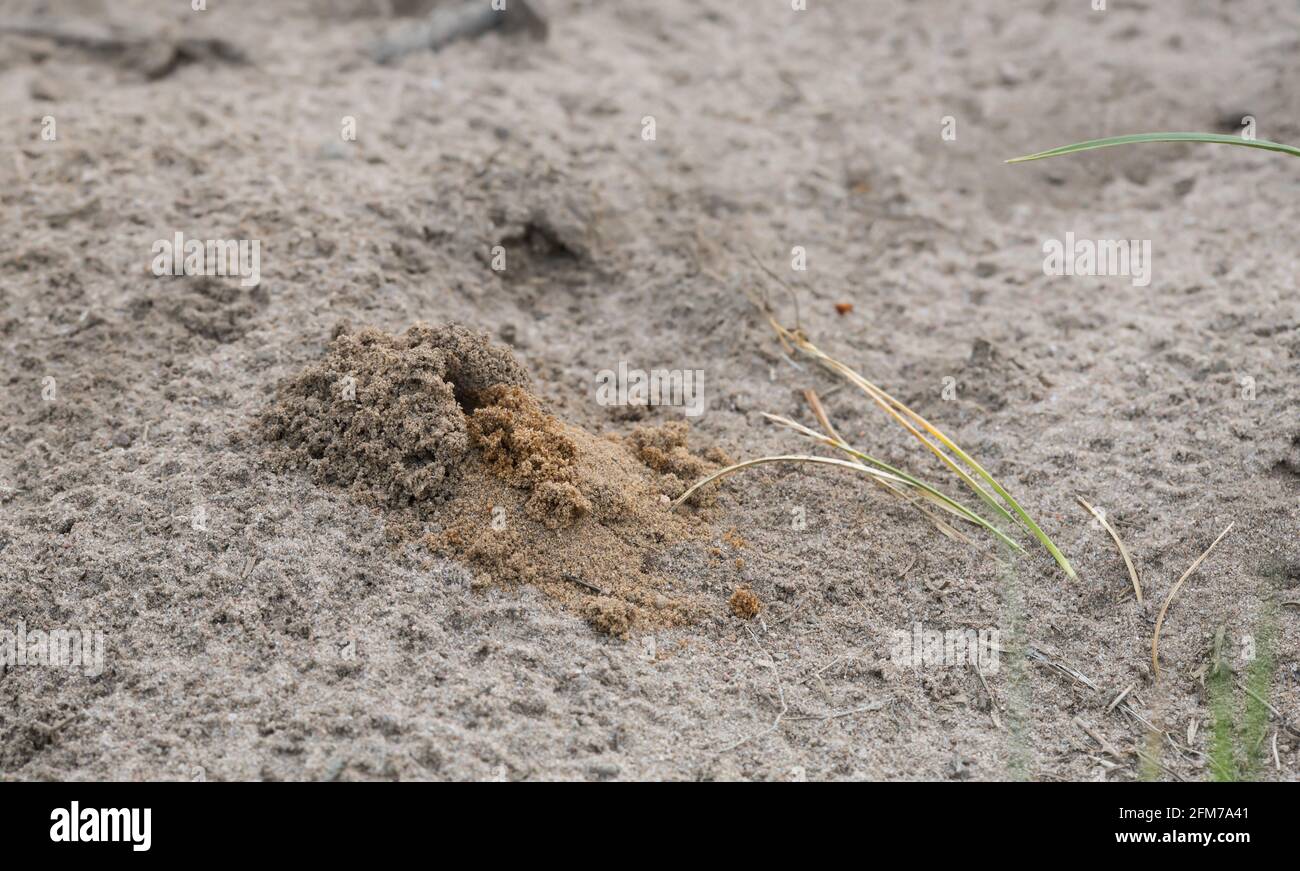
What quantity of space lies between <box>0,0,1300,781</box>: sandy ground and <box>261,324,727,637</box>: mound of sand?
7 cm

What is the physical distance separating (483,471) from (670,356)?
2.89 ft

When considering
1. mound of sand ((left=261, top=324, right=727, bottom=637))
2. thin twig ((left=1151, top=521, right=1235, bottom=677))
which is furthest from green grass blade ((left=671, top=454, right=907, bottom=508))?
thin twig ((left=1151, top=521, right=1235, bottom=677))

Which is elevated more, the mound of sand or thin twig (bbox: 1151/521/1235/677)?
the mound of sand

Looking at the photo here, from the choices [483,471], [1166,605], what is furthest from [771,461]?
[1166,605]

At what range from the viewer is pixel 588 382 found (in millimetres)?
3176

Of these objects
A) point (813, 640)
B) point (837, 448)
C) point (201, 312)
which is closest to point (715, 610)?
point (813, 640)

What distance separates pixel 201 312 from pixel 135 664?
114 cm

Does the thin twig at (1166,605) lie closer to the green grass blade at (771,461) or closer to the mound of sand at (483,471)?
the green grass blade at (771,461)

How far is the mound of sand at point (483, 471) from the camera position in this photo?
251 centimetres

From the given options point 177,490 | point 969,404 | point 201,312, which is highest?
point 201,312

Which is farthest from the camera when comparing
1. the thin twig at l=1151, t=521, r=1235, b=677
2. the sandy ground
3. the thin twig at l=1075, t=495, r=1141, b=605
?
the thin twig at l=1075, t=495, r=1141, b=605

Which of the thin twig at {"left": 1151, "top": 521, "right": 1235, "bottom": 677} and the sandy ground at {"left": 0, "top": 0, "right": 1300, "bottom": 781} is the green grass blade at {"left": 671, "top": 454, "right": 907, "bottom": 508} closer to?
the sandy ground at {"left": 0, "top": 0, "right": 1300, "bottom": 781}

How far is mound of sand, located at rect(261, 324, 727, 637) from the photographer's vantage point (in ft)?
8.24

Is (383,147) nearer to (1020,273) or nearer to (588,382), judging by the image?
(588,382)
